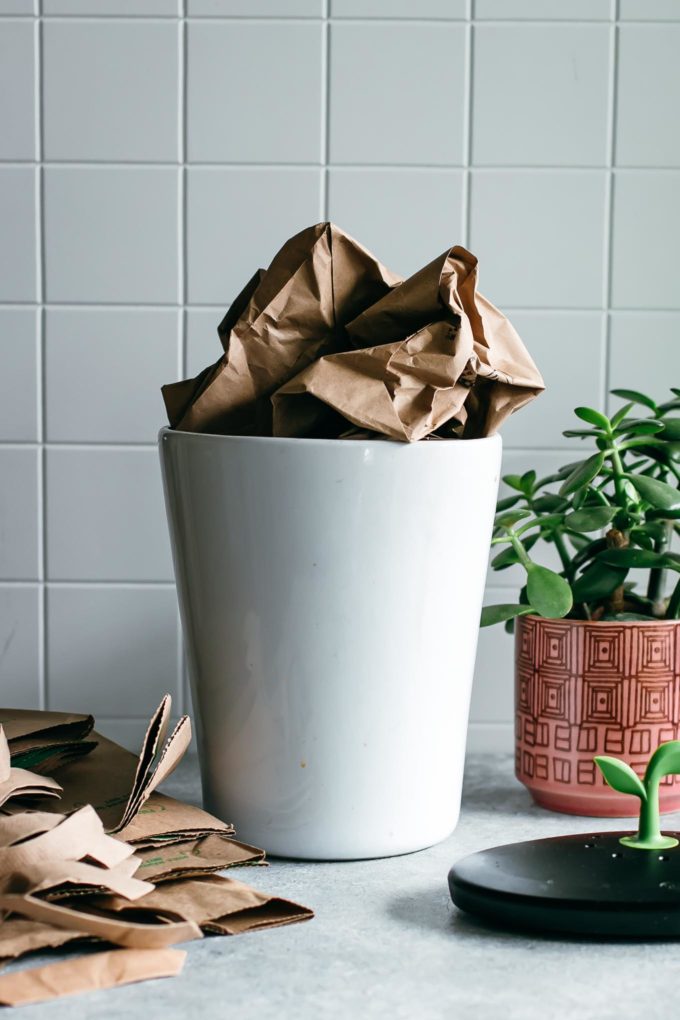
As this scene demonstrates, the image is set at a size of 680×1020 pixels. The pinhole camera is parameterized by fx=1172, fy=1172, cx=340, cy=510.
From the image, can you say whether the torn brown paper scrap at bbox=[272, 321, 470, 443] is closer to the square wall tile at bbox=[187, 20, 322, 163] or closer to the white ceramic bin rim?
the white ceramic bin rim

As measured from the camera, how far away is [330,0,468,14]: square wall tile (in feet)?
3.16

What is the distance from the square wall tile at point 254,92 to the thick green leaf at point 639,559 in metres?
0.43

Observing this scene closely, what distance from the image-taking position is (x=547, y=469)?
1.00 m

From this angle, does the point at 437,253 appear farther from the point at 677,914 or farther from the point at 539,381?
the point at 677,914

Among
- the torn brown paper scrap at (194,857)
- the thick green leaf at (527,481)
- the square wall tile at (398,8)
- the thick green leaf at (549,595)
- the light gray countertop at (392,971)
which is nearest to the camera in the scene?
the light gray countertop at (392,971)

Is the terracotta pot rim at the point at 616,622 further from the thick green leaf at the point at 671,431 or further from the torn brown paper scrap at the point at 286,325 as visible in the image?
the torn brown paper scrap at the point at 286,325

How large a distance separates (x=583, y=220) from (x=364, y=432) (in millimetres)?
420

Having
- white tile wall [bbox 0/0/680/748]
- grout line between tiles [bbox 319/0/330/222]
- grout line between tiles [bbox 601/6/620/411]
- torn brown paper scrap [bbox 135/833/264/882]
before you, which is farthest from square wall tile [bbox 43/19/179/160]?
torn brown paper scrap [bbox 135/833/264/882]

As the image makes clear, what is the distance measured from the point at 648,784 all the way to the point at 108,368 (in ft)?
1.86

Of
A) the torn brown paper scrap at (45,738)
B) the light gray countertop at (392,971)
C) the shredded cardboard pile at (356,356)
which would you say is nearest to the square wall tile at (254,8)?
the shredded cardboard pile at (356,356)

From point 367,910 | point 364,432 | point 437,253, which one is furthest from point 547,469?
point 367,910

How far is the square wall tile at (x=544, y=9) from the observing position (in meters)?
0.96

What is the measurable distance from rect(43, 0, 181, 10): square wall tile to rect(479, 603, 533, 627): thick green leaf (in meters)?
0.56

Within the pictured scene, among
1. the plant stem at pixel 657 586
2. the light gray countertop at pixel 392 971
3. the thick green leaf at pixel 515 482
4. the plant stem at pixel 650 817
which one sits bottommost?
the light gray countertop at pixel 392 971
